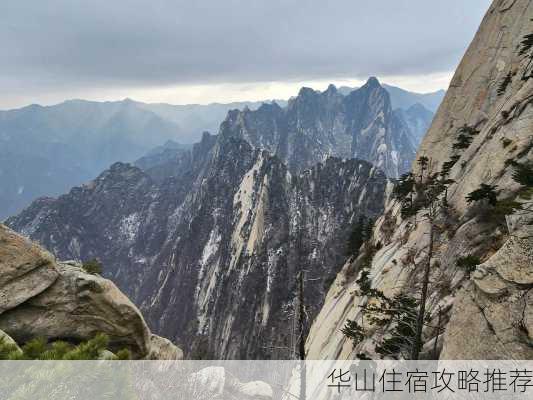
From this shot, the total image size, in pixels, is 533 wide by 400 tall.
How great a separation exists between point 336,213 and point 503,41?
326 ft

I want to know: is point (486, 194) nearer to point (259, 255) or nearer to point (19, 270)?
point (19, 270)

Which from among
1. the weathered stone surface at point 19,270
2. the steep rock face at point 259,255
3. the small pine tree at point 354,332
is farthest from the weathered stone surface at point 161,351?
the steep rock face at point 259,255

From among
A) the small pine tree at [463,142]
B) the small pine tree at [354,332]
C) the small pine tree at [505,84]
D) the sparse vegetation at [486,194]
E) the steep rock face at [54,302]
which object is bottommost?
the small pine tree at [354,332]

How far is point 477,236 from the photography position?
20.0 metres

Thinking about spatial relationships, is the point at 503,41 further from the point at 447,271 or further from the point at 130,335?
the point at 130,335

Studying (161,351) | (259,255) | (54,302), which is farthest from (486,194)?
(259,255)

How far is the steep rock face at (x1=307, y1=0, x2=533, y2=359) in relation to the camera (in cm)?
1054

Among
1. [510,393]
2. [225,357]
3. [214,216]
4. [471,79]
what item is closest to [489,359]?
[510,393]

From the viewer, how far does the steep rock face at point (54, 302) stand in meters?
17.5

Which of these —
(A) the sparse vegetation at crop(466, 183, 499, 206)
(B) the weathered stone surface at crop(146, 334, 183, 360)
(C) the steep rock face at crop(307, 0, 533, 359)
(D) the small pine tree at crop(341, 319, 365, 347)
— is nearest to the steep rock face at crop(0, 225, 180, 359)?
(B) the weathered stone surface at crop(146, 334, 183, 360)

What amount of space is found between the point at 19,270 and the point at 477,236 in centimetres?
2458

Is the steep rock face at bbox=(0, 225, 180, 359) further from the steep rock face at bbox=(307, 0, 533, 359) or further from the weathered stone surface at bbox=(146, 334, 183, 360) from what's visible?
the steep rock face at bbox=(307, 0, 533, 359)

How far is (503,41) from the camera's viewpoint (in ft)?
129

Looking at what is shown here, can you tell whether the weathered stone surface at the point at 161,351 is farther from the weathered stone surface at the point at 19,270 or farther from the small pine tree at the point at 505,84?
the small pine tree at the point at 505,84
